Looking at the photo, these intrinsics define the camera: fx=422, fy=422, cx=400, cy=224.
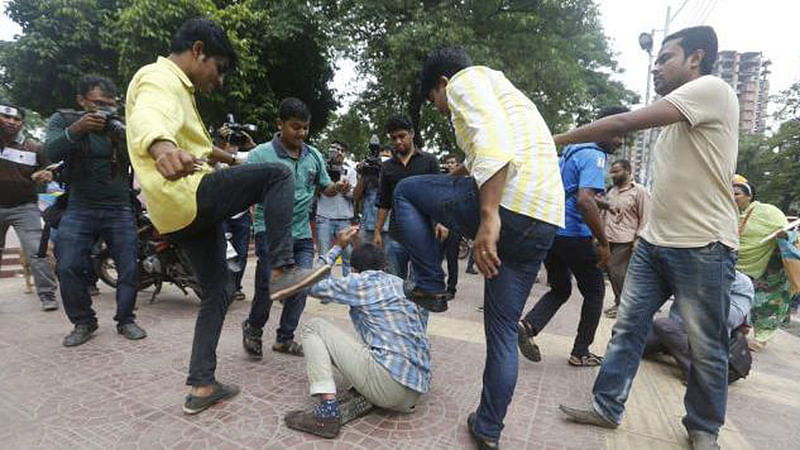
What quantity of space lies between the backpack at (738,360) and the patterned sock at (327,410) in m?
3.08

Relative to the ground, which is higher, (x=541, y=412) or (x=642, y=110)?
(x=642, y=110)

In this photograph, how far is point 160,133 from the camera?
5.87ft

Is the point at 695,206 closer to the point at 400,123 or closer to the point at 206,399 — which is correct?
the point at 400,123

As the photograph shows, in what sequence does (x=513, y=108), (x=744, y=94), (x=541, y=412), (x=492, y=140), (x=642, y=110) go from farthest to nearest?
1. (x=744, y=94)
2. (x=541, y=412)
3. (x=642, y=110)
4. (x=513, y=108)
5. (x=492, y=140)

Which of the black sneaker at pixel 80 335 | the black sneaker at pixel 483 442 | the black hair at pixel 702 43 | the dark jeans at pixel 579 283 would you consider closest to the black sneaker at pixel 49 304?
the black sneaker at pixel 80 335

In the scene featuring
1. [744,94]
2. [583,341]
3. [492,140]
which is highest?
[744,94]

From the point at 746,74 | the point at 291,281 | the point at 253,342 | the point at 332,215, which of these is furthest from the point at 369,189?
the point at 746,74

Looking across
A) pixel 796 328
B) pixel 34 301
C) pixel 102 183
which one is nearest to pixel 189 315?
pixel 102 183

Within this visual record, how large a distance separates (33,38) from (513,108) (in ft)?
58.9

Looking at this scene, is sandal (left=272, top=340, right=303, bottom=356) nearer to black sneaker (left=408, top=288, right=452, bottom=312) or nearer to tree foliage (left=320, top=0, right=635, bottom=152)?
black sneaker (left=408, top=288, right=452, bottom=312)

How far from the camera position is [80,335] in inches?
132

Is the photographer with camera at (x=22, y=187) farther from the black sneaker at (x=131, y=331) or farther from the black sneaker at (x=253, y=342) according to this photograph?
the black sneaker at (x=253, y=342)

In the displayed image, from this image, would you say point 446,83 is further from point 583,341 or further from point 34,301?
point 34,301

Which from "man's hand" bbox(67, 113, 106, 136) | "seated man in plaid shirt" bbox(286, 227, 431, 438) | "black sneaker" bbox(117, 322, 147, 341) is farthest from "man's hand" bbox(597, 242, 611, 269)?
"black sneaker" bbox(117, 322, 147, 341)
